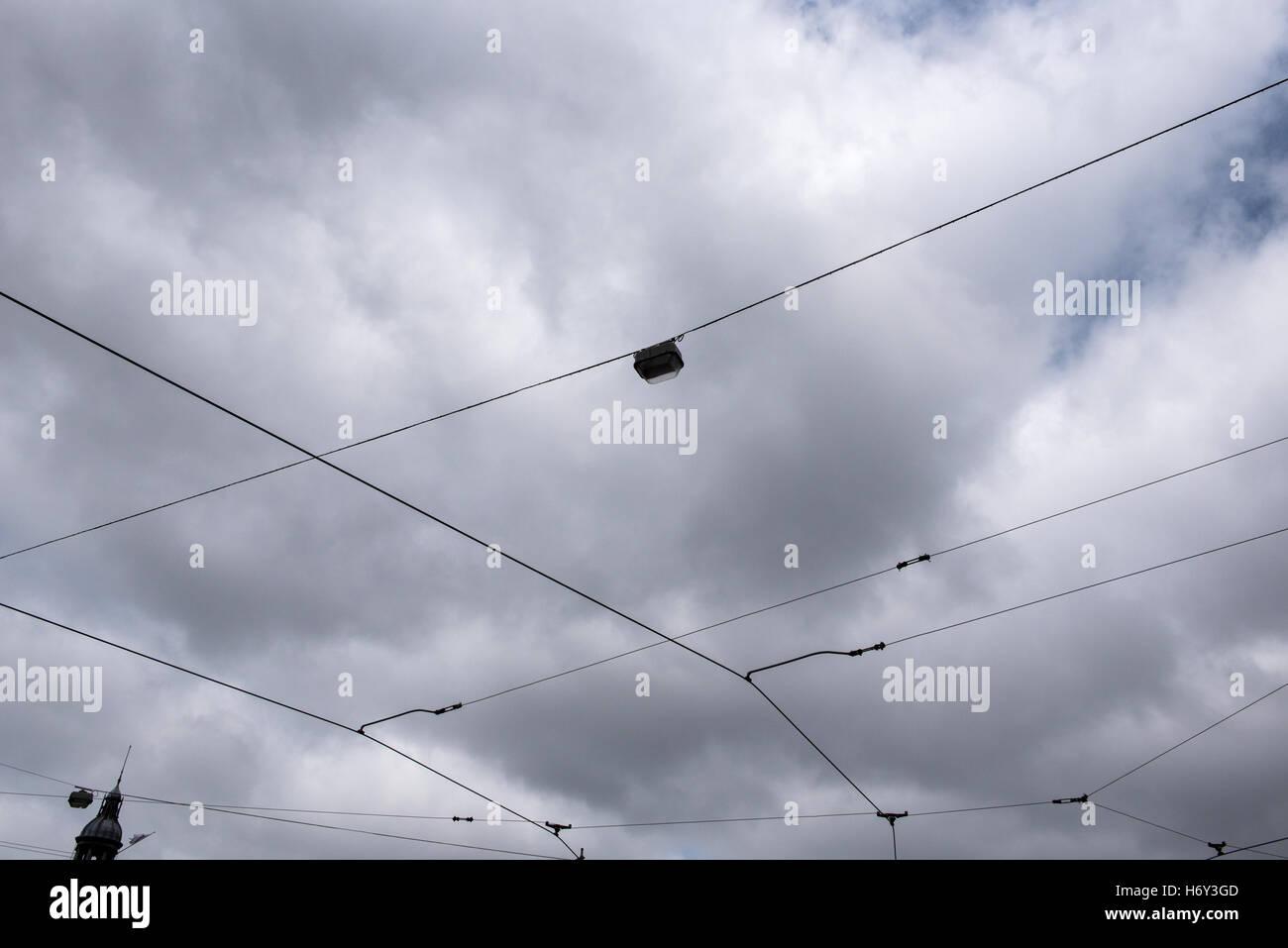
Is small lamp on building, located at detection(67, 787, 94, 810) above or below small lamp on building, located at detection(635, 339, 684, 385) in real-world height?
below

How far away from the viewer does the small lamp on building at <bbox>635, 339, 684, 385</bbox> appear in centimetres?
1159

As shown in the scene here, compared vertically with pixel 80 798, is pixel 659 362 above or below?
above

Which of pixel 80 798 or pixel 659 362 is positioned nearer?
pixel 659 362

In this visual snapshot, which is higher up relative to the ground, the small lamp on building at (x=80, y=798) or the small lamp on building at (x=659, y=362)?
the small lamp on building at (x=659, y=362)

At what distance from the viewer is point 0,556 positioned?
47.7 feet

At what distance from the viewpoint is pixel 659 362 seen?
11.7 metres

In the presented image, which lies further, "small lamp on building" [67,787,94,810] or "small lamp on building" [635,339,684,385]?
"small lamp on building" [67,787,94,810]

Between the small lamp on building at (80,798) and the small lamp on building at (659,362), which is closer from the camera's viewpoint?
the small lamp on building at (659,362)

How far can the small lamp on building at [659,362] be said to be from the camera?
11.6 m
